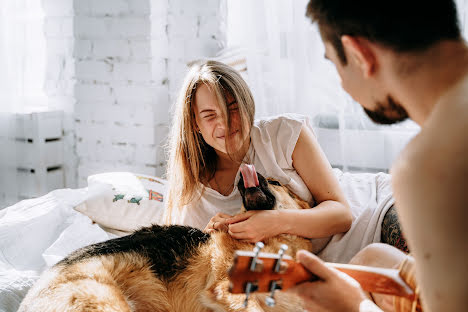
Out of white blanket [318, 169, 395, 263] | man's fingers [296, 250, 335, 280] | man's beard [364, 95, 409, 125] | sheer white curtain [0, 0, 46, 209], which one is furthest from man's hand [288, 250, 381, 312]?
sheer white curtain [0, 0, 46, 209]

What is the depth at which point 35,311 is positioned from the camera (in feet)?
3.43

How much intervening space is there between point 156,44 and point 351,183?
1.50 meters

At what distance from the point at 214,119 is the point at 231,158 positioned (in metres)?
0.20

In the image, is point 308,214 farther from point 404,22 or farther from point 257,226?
point 404,22

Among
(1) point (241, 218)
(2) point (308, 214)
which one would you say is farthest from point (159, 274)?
(2) point (308, 214)

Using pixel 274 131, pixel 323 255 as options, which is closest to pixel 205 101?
pixel 274 131

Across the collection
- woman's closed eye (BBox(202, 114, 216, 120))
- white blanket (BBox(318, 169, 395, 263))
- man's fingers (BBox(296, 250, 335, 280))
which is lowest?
white blanket (BBox(318, 169, 395, 263))

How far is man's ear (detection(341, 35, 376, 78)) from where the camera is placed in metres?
0.63

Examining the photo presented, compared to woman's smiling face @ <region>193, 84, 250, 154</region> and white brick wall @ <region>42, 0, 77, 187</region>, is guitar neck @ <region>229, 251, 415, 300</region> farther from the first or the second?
white brick wall @ <region>42, 0, 77, 187</region>

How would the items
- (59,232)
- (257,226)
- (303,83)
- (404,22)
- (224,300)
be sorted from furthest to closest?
(303,83), (59,232), (257,226), (224,300), (404,22)

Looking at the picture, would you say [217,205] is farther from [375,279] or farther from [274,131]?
[375,279]

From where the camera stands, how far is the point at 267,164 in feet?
5.41

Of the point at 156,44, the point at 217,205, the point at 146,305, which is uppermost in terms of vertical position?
the point at 156,44

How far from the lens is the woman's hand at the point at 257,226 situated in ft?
4.58
